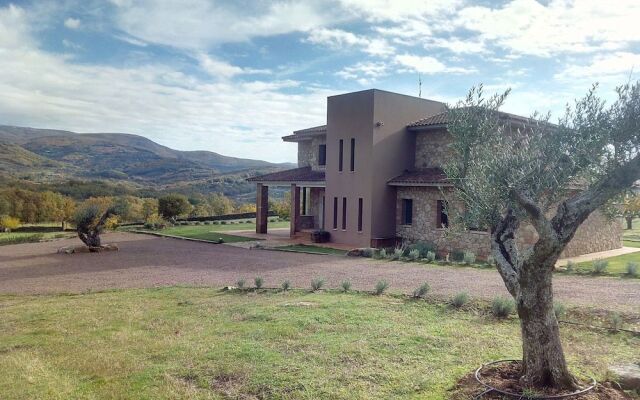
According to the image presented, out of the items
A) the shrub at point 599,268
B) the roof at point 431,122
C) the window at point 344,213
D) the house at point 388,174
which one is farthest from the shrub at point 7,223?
the shrub at point 599,268

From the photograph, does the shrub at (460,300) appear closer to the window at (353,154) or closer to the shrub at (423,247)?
the shrub at (423,247)

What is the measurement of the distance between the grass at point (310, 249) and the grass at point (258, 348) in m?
9.59

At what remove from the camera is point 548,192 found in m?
5.89

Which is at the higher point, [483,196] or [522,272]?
[483,196]

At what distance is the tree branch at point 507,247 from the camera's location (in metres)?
5.97

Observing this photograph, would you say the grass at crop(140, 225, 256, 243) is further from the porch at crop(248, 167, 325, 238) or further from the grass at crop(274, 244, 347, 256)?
the grass at crop(274, 244, 347, 256)

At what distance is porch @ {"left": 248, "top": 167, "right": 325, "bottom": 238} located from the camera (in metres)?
26.2

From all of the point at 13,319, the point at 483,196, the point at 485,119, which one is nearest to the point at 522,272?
the point at 483,196

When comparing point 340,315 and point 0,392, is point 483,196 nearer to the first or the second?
point 340,315

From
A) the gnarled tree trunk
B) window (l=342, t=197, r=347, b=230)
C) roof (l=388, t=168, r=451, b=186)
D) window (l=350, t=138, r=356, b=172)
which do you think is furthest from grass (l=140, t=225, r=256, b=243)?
the gnarled tree trunk

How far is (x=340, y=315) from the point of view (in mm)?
9211

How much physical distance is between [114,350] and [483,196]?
560cm

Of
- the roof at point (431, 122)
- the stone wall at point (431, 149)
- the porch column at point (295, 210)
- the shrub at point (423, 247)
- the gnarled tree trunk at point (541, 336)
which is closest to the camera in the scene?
the gnarled tree trunk at point (541, 336)

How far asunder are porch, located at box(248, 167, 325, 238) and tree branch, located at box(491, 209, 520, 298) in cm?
1948
